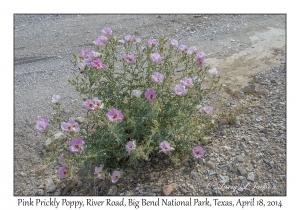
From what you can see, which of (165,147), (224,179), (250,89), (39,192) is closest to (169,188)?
(165,147)

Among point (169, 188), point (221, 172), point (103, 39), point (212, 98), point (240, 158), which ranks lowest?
point (169, 188)

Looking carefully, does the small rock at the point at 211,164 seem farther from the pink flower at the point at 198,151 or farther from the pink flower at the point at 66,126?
the pink flower at the point at 66,126

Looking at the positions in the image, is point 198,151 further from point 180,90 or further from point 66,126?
point 66,126

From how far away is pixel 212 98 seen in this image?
13.2 ft

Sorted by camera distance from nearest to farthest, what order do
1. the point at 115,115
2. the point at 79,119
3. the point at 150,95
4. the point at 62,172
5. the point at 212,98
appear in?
the point at 115,115 → the point at 150,95 → the point at 62,172 → the point at 79,119 → the point at 212,98

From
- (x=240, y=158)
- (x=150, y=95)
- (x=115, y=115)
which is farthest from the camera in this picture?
(x=240, y=158)

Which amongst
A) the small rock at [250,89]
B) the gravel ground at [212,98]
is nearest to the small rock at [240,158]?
the gravel ground at [212,98]

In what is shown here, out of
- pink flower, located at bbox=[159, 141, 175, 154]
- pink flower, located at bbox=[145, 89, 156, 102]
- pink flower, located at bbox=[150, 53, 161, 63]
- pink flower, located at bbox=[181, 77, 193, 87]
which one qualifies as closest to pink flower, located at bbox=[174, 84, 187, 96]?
pink flower, located at bbox=[181, 77, 193, 87]

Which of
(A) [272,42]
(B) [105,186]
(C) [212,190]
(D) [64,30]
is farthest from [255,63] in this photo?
(D) [64,30]

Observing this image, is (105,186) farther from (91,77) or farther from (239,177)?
(239,177)

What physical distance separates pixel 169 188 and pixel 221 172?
508 millimetres

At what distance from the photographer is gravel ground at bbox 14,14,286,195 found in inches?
111
